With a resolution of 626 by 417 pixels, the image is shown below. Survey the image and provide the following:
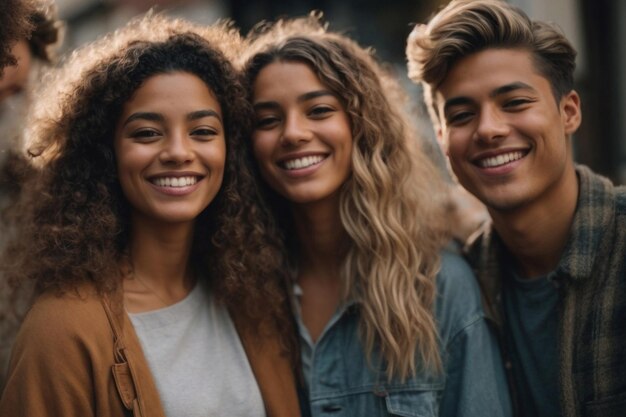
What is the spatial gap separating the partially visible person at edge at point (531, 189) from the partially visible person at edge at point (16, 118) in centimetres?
188

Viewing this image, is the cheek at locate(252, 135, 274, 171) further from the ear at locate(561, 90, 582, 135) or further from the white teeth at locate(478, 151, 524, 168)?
the ear at locate(561, 90, 582, 135)

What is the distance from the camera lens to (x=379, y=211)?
3240 mm

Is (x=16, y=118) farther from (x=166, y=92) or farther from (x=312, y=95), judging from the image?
(x=312, y=95)

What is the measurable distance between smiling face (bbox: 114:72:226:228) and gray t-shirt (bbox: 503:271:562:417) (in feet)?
4.66

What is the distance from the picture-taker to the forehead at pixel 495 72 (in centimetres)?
297

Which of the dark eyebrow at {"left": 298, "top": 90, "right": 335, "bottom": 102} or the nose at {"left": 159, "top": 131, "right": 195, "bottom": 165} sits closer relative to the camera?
the nose at {"left": 159, "top": 131, "right": 195, "bottom": 165}

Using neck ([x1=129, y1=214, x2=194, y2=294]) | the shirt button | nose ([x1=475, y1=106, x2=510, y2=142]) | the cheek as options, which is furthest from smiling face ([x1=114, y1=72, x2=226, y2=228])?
nose ([x1=475, y1=106, x2=510, y2=142])

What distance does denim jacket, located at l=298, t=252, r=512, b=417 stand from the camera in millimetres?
2936

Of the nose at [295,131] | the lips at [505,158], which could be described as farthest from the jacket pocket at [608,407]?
the nose at [295,131]

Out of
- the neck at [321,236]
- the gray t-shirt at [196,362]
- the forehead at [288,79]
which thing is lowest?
the gray t-shirt at [196,362]

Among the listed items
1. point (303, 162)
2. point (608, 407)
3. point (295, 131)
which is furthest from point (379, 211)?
point (608, 407)

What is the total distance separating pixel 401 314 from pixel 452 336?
0.23m

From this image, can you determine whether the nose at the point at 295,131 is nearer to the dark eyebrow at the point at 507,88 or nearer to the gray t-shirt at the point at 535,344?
the dark eyebrow at the point at 507,88

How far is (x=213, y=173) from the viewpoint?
9.67ft
